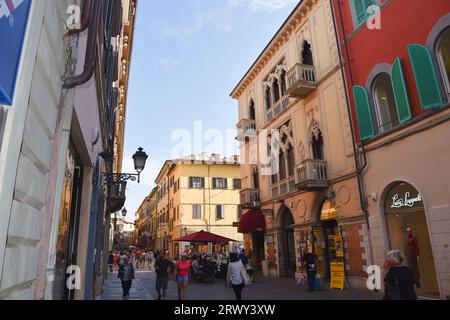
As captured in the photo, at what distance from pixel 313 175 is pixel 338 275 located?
4.65 metres

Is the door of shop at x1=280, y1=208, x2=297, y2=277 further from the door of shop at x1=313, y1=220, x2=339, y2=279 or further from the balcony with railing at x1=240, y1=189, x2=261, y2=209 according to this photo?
the balcony with railing at x1=240, y1=189, x2=261, y2=209

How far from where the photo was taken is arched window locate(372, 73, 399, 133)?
1289 centimetres

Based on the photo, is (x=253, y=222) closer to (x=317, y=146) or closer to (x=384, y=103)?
(x=317, y=146)

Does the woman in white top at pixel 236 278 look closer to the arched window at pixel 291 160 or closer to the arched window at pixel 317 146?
the arched window at pixel 317 146

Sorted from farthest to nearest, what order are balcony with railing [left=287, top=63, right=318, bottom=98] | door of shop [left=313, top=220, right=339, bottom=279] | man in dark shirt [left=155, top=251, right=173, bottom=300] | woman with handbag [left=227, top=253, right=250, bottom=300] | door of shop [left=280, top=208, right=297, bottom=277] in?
1. door of shop [left=280, top=208, right=297, bottom=277]
2. balcony with railing [left=287, top=63, right=318, bottom=98]
3. door of shop [left=313, top=220, right=339, bottom=279]
4. man in dark shirt [left=155, top=251, right=173, bottom=300]
5. woman with handbag [left=227, top=253, right=250, bottom=300]

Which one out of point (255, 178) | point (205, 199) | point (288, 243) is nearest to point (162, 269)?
point (288, 243)

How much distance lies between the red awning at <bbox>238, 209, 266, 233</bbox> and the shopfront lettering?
34.8ft

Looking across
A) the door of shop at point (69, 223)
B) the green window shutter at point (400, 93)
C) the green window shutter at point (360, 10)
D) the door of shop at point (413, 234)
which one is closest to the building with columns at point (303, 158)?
the door of shop at point (413, 234)

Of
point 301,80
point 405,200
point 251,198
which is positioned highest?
point 301,80

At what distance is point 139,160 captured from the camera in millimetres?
11969

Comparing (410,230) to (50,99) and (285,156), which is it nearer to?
(285,156)

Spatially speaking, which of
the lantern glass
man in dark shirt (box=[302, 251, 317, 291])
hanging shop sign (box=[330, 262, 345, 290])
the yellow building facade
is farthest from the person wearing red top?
the yellow building facade

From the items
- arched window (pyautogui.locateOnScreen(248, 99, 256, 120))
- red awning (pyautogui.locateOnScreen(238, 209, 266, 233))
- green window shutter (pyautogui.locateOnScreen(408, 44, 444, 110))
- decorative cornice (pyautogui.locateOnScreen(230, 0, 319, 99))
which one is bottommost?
red awning (pyautogui.locateOnScreen(238, 209, 266, 233))
